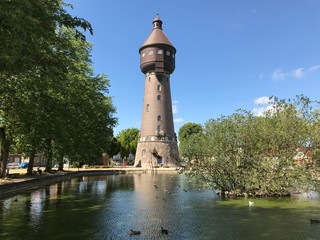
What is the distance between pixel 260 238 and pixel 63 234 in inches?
233

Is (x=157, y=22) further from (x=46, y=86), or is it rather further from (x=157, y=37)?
(x=46, y=86)

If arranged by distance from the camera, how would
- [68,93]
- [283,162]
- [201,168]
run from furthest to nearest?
[68,93] → [201,168] → [283,162]

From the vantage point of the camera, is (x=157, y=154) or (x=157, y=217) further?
(x=157, y=154)

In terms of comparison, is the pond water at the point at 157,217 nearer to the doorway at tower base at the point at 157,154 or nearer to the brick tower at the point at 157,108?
the doorway at tower base at the point at 157,154

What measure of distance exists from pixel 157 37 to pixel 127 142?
32254mm

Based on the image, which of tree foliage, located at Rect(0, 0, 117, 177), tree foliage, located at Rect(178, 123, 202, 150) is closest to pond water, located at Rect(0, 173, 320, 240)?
tree foliage, located at Rect(0, 0, 117, 177)

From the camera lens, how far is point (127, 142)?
257 feet

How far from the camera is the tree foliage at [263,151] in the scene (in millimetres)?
16359

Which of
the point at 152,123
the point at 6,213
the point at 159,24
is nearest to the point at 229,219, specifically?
the point at 6,213

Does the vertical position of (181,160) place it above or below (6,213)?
above

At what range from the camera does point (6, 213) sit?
12891mm

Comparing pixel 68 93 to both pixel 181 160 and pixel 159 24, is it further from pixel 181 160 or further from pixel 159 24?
pixel 159 24

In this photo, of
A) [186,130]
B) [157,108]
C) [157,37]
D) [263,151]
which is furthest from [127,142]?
[263,151]

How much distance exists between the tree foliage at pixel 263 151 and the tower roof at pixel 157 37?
122 ft
